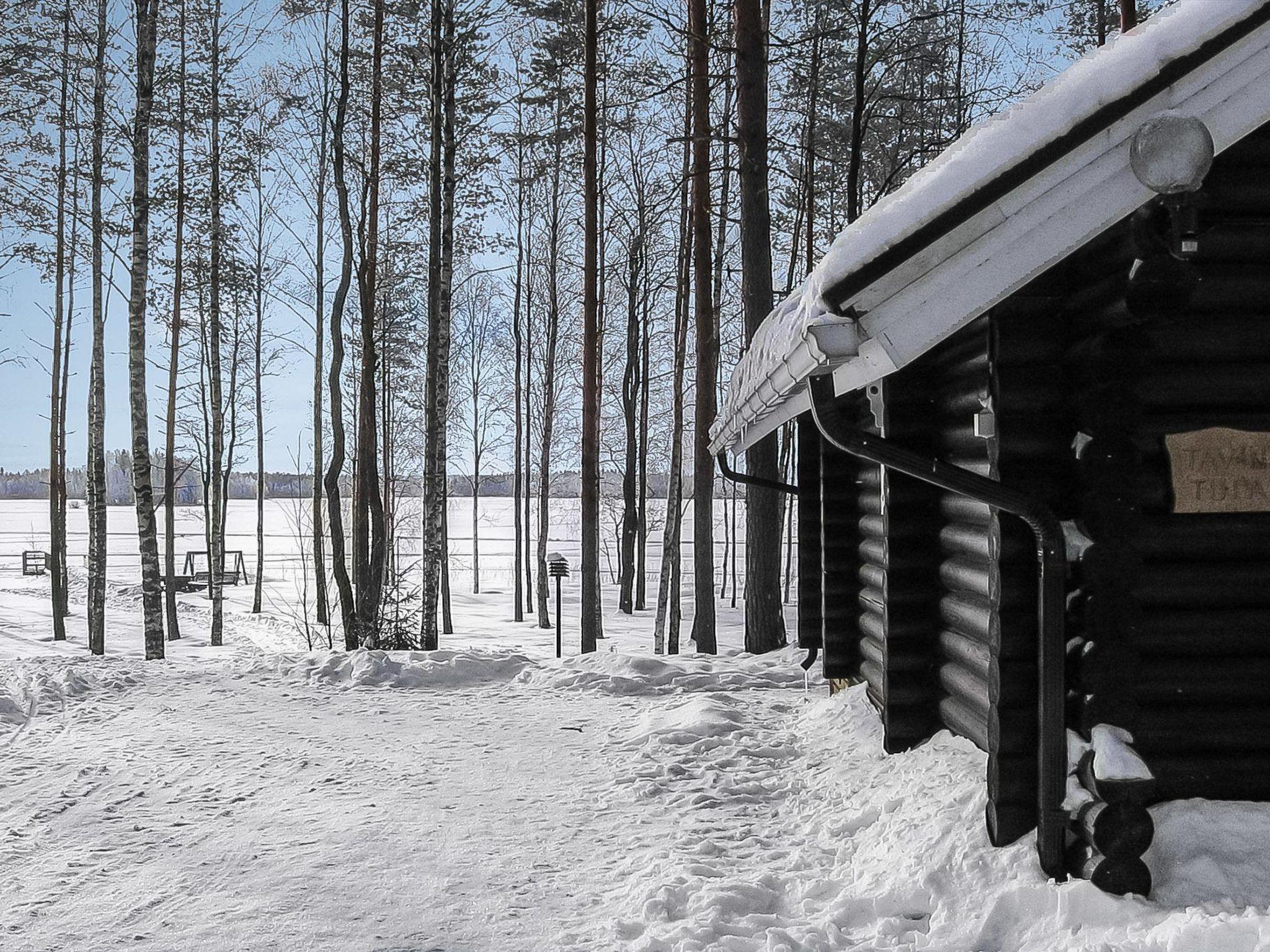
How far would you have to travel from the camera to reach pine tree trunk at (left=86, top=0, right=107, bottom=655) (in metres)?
14.1

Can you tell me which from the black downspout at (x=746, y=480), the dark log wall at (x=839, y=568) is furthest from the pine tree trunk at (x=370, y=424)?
the dark log wall at (x=839, y=568)

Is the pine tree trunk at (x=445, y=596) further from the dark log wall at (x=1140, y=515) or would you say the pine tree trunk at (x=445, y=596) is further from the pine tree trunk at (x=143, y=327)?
A: the dark log wall at (x=1140, y=515)

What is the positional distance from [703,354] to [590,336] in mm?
3200

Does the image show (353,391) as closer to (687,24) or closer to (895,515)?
(687,24)

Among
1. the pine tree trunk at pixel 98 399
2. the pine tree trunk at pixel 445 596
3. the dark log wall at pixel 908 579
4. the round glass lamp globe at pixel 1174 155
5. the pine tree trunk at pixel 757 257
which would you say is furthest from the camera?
the pine tree trunk at pixel 445 596

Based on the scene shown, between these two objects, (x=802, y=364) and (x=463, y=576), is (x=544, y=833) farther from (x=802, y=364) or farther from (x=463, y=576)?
(x=463, y=576)

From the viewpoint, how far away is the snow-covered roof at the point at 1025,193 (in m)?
2.73

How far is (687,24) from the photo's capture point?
11.8 metres

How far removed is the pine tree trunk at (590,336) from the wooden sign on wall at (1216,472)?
33.4 feet

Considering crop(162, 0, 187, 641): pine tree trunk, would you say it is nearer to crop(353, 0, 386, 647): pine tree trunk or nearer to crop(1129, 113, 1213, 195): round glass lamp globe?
crop(353, 0, 386, 647): pine tree trunk

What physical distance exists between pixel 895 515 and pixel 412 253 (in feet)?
56.6

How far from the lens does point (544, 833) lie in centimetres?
460

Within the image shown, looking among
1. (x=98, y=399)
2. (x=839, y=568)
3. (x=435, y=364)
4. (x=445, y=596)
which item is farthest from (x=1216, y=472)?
(x=445, y=596)

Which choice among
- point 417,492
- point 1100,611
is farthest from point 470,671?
point 417,492
